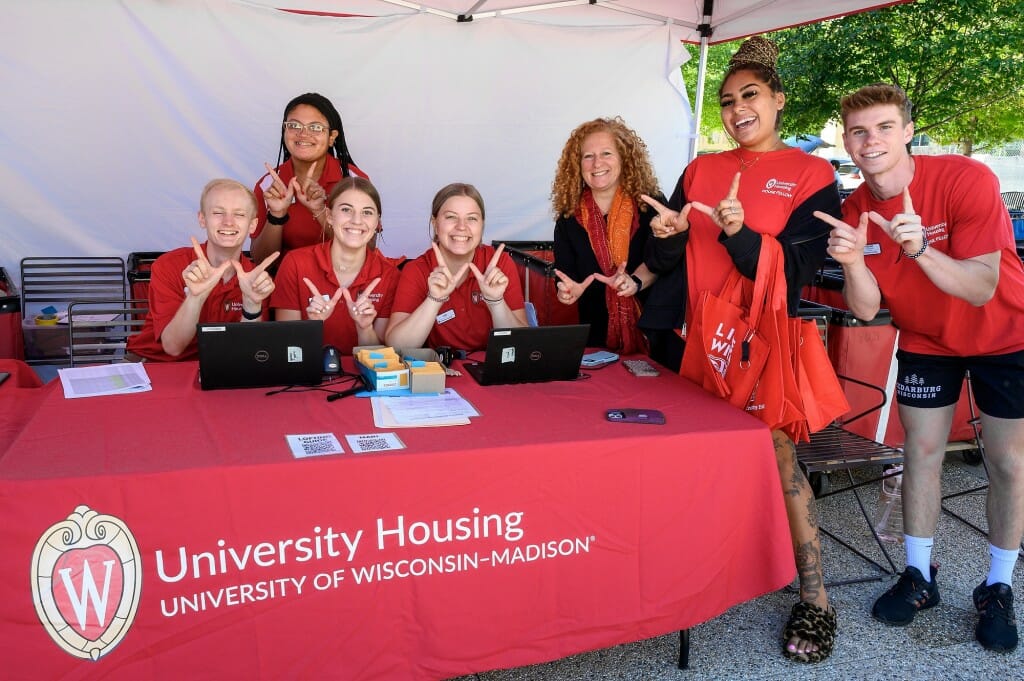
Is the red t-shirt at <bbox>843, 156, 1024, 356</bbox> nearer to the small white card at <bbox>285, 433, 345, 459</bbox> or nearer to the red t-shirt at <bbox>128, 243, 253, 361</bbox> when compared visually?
the small white card at <bbox>285, 433, 345, 459</bbox>

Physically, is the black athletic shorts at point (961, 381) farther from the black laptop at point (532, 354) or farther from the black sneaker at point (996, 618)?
the black laptop at point (532, 354)

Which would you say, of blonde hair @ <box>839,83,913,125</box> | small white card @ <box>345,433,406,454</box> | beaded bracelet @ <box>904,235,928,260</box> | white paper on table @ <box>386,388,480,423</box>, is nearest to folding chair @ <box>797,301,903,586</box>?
beaded bracelet @ <box>904,235,928,260</box>

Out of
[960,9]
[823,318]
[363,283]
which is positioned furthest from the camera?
[960,9]

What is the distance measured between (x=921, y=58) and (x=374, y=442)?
437 inches

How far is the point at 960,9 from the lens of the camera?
996 centimetres

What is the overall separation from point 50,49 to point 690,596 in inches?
179

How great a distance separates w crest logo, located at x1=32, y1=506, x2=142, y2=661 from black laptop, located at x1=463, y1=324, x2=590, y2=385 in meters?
1.14

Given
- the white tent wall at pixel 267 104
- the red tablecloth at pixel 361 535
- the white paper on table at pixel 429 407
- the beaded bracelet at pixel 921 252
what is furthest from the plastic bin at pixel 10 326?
the beaded bracelet at pixel 921 252

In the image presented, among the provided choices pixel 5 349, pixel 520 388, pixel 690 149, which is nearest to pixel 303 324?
pixel 520 388

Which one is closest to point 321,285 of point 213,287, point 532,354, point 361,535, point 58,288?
point 213,287

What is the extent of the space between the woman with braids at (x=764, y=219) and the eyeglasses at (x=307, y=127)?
1760 millimetres

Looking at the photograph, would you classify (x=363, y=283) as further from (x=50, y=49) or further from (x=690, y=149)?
(x=690, y=149)

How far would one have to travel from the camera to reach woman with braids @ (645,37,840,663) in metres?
2.41

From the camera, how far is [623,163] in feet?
10.3
